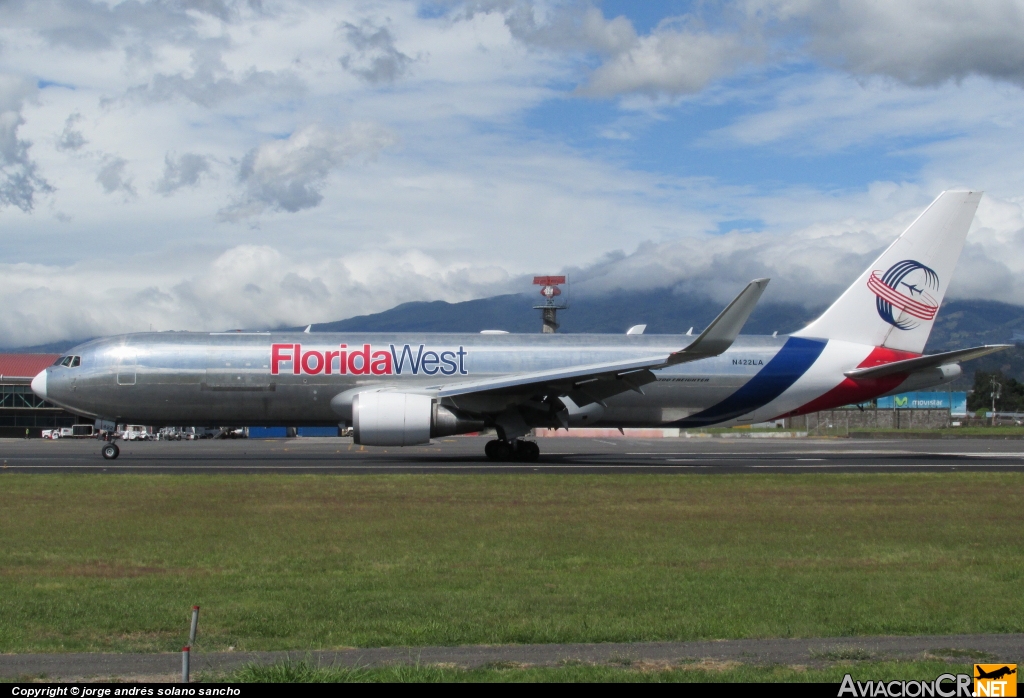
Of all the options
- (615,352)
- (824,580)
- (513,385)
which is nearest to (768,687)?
(824,580)

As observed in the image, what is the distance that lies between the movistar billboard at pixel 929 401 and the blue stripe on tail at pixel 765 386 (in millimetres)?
106804

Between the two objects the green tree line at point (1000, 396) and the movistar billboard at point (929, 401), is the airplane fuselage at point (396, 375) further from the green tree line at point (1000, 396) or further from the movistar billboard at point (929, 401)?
the green tree line at point (1000, 396)

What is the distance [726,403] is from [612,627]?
23.2 meters

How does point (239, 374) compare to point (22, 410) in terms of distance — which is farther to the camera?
point (22, 410)

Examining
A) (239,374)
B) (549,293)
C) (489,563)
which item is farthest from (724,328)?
(549,293)

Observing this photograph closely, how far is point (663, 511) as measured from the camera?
16656 millimetres

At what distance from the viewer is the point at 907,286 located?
31.2m

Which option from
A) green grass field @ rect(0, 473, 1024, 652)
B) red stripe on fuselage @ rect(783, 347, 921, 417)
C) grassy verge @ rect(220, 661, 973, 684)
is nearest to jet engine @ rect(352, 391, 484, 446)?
green grass field @ rect(0, 473, 1024, 652)

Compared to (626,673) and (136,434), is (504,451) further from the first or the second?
(136,434)

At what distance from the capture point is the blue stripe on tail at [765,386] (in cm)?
3072

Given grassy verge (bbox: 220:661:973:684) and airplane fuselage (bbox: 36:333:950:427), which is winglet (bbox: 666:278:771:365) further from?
grassy verge (bbox: 220:661:973:684)

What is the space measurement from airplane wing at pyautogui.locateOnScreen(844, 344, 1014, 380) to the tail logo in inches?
63.6

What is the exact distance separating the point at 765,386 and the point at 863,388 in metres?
3.21

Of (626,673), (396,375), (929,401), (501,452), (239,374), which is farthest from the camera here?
(929,401)
